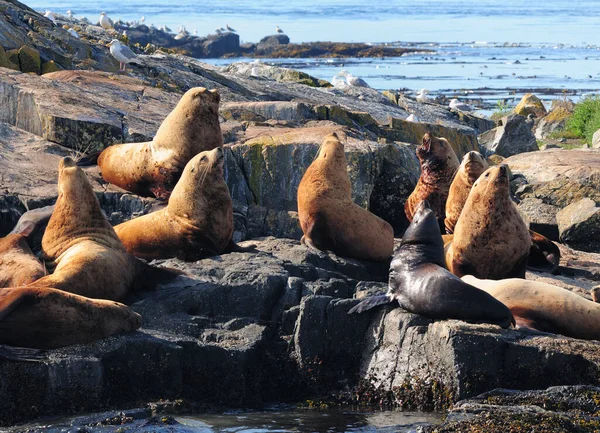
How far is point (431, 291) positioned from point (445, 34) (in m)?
61.0

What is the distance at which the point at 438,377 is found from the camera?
23.3ft

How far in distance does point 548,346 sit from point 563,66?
3957 centimetres

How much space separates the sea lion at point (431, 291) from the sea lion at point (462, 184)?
9.54 feet

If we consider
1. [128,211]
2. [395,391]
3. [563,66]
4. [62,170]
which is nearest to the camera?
[395,391]

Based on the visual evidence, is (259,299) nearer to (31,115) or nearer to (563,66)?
(31,115)

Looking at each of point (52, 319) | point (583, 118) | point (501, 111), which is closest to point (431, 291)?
point (52, 319)

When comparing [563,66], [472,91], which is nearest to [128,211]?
[472,91]

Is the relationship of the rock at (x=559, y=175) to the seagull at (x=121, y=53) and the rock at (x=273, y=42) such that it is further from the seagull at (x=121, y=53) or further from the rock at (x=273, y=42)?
the rock at (x=273, y=42)

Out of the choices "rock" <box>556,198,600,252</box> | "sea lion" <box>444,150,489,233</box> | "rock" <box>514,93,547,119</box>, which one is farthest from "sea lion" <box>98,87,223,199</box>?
"rock" <box>514,93,547,119</box>

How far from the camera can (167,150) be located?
11797mm

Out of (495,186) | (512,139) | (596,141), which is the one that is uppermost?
(495,186)

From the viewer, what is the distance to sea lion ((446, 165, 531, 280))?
31.8ft

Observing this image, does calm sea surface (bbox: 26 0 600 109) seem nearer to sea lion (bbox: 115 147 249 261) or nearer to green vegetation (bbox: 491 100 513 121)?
green vegetation (bbox: 491 100 513 121)

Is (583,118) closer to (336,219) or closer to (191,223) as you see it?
(336,219)
